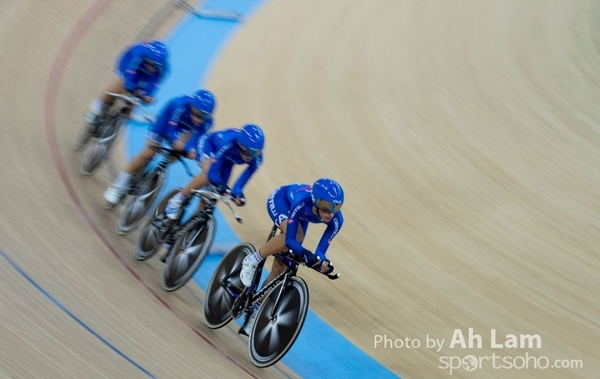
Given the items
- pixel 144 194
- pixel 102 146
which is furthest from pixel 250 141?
pixel 102 146

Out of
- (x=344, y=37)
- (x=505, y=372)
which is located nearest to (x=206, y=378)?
(x=505, y=372)

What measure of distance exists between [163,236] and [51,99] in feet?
7.76

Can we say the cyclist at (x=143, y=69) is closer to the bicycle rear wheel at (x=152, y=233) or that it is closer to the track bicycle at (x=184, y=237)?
the bicycle rear wheel at (x=152, y=233)

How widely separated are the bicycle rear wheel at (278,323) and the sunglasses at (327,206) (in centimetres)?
41

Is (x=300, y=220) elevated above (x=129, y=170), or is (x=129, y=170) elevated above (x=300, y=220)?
(x=129, y=170)

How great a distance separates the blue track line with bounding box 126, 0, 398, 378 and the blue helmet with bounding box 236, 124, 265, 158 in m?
1.07

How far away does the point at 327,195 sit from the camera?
13.1 ft

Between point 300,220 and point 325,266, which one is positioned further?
point 300,220

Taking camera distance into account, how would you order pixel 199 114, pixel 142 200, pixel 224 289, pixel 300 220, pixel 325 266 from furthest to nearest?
pixel 142 200 < pixel 199 114 < pixel 224 289 < pixel 300 220 < pixel 325 266

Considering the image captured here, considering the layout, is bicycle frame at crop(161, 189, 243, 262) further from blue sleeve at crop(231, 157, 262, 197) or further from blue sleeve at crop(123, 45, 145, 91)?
blue sleeve at crop(123, 45, 145, 91)

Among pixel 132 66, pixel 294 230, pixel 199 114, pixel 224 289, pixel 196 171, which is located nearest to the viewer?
pixel 294 230

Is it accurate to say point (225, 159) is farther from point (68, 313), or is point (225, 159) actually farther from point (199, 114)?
point (68, 313)

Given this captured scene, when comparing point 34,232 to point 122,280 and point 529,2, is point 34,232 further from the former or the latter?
point 529,2

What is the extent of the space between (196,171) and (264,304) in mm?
2355
